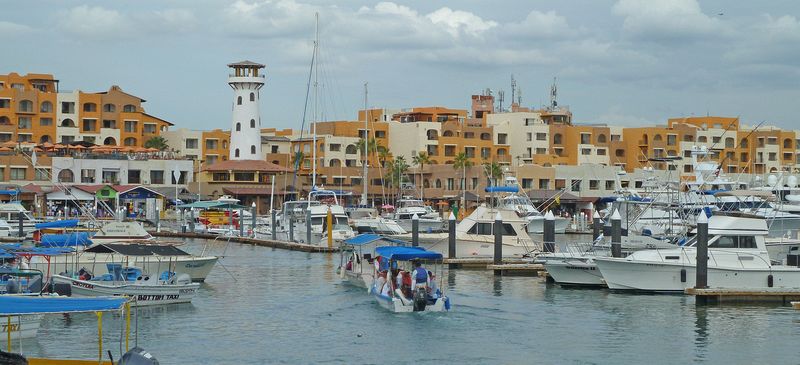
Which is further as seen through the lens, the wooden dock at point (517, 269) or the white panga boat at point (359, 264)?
the wooden dock at point (517, 269)

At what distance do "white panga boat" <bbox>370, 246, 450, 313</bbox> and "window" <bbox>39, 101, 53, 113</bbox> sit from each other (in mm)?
83674

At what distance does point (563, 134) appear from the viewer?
13250 cm

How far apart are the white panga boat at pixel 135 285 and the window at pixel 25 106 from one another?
79436 mm

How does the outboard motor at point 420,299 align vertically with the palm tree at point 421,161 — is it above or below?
below

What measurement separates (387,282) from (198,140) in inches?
3646

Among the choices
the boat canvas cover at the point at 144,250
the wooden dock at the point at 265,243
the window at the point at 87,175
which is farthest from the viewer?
the window at the point at 87,175

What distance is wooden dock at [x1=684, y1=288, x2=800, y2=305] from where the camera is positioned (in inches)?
1485

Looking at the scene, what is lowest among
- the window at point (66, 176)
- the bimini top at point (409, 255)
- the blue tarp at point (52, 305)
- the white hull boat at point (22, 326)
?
the white hull boat at point (22, 326)

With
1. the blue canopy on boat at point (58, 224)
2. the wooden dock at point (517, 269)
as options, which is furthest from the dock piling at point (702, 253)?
the blue canopy on boat at point (58, 224)

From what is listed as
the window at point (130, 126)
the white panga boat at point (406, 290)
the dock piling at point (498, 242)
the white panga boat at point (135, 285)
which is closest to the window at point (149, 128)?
the window at point (130, 126)

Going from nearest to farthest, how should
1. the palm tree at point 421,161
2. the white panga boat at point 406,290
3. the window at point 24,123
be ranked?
the white panga boat at point 406,290 → the window at point 24,123 → the palm tree at point 421,161

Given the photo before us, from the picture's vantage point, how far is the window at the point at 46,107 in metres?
116

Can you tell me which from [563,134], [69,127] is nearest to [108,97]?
[69,127]

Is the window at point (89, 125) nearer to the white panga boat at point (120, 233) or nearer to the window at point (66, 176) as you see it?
the window at point (66, 176)
